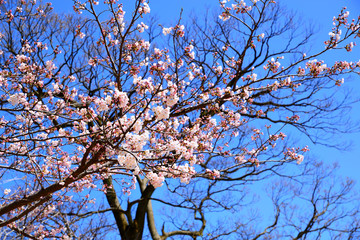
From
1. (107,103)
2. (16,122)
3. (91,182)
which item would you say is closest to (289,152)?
(91,182)

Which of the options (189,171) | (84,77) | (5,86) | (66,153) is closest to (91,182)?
(66,153)

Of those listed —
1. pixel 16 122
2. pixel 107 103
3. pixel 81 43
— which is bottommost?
pixel 107 103

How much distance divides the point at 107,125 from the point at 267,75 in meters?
2.22

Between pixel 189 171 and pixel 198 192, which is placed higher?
pixel 198 192

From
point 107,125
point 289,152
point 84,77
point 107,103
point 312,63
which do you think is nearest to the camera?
point 107,103

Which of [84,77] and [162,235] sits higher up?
[84,77]

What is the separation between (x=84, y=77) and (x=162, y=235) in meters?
4.70

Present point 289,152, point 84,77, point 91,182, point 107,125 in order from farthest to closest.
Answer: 1. point 84,77
2. point 289,152
3. point 91,182
4. point 107,125

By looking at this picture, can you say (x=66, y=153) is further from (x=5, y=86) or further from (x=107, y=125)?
(x=107, y=125)

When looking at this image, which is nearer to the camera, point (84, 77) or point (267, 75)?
point (267, 75)

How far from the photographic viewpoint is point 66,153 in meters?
5.31

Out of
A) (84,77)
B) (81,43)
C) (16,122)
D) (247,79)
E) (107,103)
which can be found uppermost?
(81,43)

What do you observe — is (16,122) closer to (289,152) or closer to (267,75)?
(267,75)

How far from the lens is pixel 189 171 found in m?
3.98
